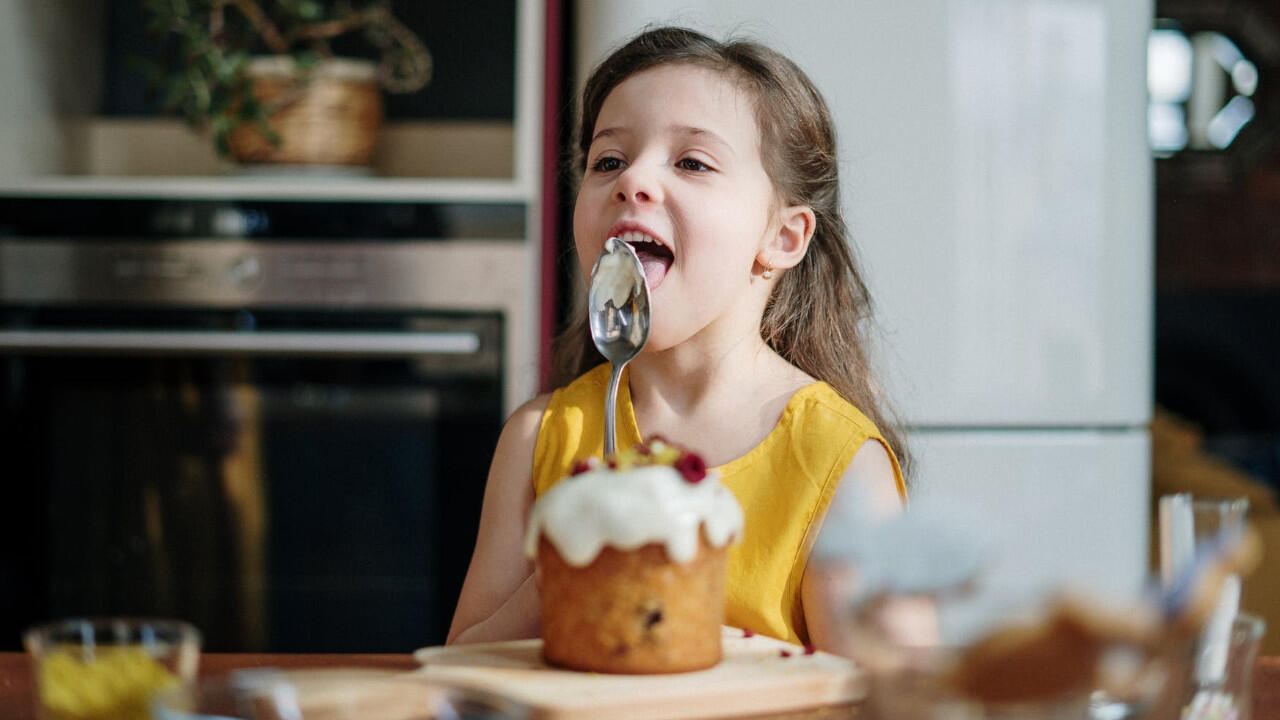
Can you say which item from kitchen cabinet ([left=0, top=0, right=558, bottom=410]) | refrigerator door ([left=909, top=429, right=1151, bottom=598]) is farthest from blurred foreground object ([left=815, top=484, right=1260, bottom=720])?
kitchen cabinet ([left=0, top=0, right=558, bottom=410])

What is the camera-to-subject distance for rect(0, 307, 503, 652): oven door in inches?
76.4

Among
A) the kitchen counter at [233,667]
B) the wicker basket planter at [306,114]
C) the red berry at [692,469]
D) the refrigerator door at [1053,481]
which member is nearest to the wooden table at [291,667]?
the kitchen counter at [233,667]

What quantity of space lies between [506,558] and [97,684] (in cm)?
50

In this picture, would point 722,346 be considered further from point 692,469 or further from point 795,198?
point 692,469

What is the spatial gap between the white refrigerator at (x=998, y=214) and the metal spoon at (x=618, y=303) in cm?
87

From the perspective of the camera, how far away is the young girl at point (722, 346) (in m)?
0.97

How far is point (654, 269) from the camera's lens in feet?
3.41

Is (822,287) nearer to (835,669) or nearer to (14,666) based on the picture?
(835,669)

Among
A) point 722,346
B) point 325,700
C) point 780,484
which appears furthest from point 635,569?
point 722,346

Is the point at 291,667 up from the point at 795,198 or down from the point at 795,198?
down

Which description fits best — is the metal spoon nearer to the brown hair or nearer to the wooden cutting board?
the brown hair

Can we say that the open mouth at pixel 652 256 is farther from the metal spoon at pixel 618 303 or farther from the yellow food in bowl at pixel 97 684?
the yellow food in bowl at pixel 97 684

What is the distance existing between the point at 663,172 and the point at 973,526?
0.62 m

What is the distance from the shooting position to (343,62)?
6.93 ft
